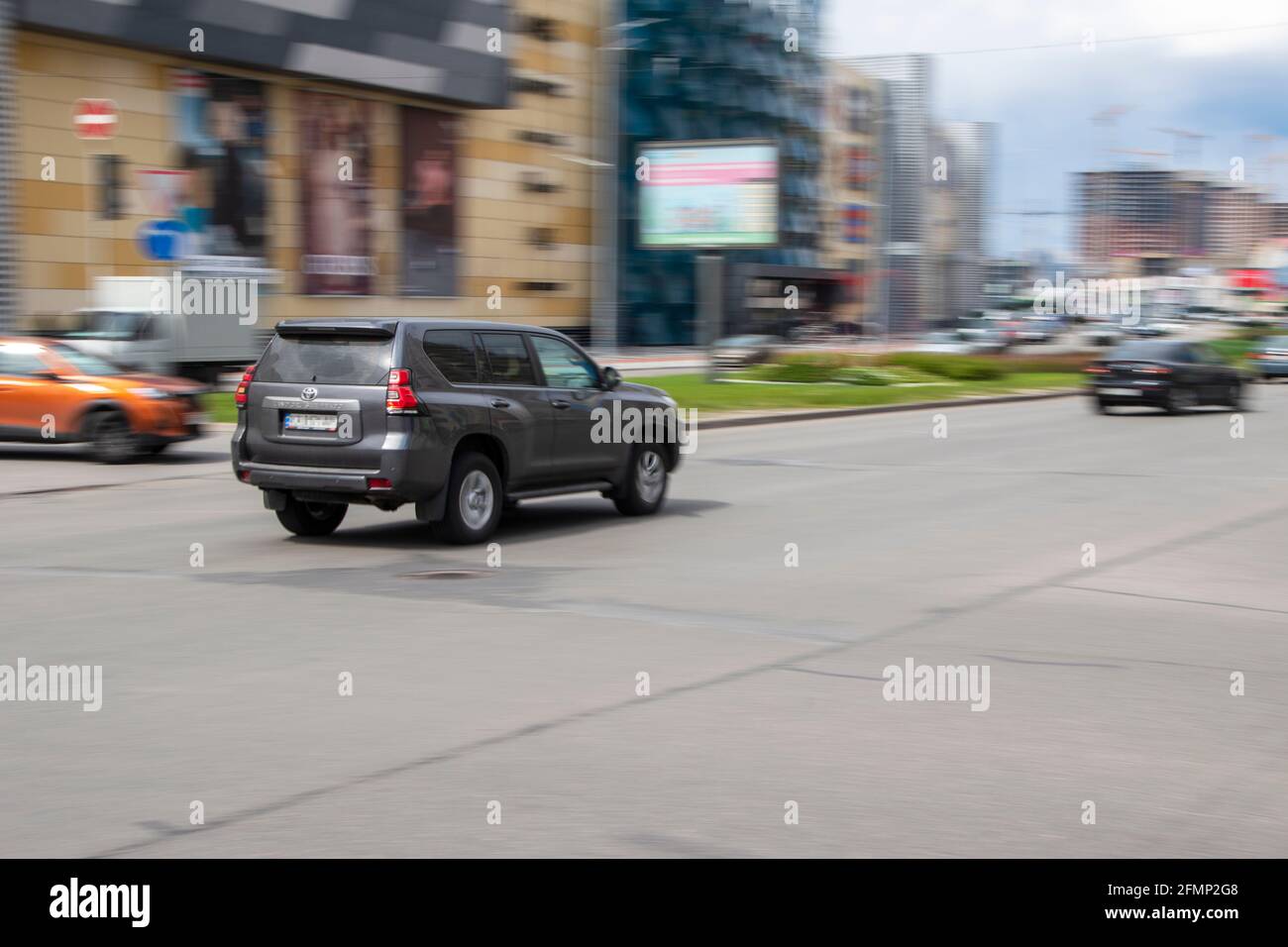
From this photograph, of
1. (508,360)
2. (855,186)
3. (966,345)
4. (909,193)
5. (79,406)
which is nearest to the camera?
(508,360)

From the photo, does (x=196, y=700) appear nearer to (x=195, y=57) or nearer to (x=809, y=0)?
(x=195, y=57)

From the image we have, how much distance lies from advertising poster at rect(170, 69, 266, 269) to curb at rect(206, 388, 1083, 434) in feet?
66.4

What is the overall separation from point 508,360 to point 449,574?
8.49 feet

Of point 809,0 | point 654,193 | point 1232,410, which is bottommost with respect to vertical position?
point 1232,410

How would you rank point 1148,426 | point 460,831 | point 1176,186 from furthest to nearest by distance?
point 1176,186
point 1148,426
point 460,831

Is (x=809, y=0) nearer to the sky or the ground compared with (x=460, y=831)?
nearer to the sky

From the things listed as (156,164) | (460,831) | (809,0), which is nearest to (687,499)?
(460,831)

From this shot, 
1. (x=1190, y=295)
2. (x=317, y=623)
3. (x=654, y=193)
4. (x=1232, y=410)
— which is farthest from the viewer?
(x=1190, y=295)

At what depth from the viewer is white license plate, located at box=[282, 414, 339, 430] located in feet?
37.0

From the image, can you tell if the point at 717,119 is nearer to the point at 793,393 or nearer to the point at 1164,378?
the point at 793,393

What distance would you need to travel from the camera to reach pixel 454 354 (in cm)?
1173

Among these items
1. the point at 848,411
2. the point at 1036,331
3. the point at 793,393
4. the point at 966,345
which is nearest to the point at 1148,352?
the point at 848,411

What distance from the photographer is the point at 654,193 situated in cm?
4244
